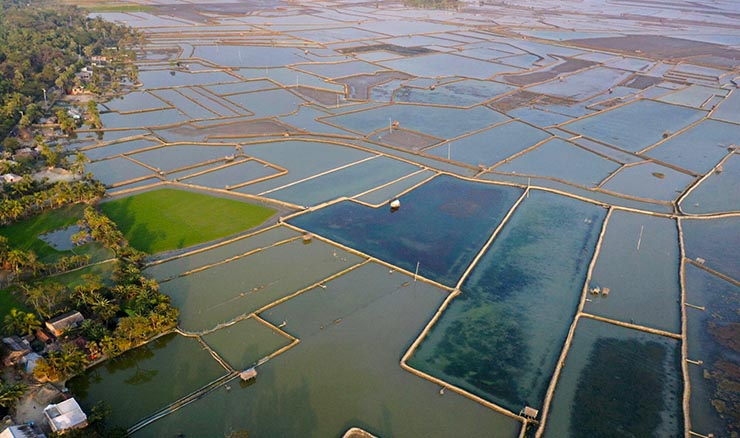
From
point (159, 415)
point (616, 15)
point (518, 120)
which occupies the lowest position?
point (159, 415)

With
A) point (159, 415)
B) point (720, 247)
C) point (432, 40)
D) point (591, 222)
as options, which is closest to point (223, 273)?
point (159, 415)

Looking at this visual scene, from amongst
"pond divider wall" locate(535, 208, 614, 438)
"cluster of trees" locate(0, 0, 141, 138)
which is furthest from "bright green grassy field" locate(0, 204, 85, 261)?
"pond divider wall" locate(535, 208, 614, 438)

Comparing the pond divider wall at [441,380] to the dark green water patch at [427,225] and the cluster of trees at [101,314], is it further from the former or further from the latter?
the cluster of trees at [101,314]

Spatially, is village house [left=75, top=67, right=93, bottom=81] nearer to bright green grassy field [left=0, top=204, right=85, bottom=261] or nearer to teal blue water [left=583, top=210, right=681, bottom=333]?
bright green grassy field [left=0, top=204, right=85, bottom=261]

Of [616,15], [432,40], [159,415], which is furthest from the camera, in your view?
[616,15]

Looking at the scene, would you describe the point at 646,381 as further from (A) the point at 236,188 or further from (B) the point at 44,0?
(B) the point at 44,0

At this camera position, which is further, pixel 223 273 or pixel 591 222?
pixel 591 222

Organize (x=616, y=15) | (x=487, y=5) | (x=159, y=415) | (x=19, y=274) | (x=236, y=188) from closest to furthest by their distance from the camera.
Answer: (x=159, y=415)
(x=19, y=274)
(x=236, y=188)
(x=616, y=15)
(x=487, y=5)
